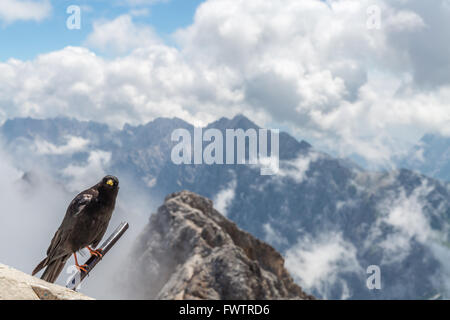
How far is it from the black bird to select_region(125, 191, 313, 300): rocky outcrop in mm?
50369

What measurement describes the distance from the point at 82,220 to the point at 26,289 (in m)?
2.70

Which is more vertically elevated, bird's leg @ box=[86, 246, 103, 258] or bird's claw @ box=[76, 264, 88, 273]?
bird's leg @ box=[86, 246, 103, 258]

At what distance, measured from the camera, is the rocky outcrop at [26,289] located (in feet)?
20.2

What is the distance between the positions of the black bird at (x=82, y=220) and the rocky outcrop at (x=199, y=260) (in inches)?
1983

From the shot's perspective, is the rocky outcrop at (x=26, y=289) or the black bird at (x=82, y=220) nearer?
the rocky outcrop at (x=26, y=289)

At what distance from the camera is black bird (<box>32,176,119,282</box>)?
8648mm

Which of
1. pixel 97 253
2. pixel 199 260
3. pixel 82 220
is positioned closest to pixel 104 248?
pixel 97 253

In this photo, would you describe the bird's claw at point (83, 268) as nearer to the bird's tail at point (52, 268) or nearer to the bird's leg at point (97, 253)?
the bird's leg at point (97, 253)

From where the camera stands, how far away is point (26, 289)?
6.30m

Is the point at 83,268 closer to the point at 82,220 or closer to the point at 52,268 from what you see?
the point at 52,268

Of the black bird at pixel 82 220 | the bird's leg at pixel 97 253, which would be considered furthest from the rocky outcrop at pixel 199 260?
the bird's leg at pixel 97 253

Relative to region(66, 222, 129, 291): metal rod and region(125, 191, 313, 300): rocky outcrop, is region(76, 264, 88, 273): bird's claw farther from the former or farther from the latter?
region(125, 191, 313, 300): rocky outcrop

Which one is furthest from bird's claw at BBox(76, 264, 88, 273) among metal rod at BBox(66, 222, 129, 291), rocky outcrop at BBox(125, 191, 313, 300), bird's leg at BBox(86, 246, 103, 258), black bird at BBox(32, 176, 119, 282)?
rocky outcrop at BBox(125, 191, 313, 300)
